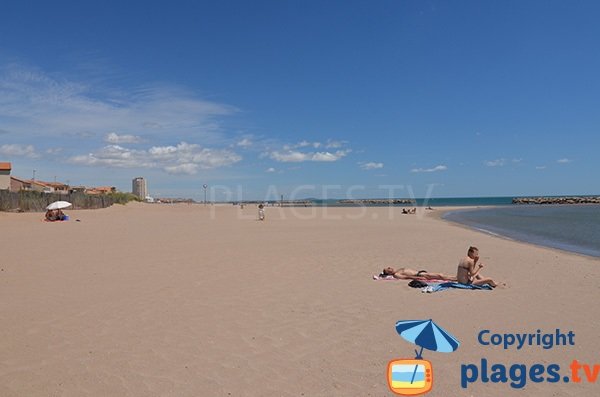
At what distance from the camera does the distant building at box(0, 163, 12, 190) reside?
180ft

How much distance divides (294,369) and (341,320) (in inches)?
69.9

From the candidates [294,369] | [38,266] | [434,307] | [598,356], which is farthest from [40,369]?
[38,266]

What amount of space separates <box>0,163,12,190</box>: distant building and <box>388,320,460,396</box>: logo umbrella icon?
207 feet

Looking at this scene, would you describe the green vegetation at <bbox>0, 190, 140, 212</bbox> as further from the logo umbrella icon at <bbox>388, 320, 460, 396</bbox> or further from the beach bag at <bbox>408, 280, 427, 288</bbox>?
the logo umbrella icon at <bbox>388, 320, 460, 396</bbox>

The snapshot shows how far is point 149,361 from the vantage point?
4.52 metres

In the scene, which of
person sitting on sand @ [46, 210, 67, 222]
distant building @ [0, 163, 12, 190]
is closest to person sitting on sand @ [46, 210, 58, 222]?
person sitting on sand @ [46, 210, 67, 222]

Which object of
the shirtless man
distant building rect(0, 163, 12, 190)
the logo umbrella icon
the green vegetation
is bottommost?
the logo umbrella icon

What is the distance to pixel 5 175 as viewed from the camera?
55.2 metres

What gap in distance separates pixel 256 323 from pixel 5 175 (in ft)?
205

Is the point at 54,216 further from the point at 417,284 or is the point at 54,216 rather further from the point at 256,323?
the point at 417,284

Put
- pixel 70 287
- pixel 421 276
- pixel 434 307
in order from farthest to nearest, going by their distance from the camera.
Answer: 1. pixel 421 276
2. pixel 70 287
3. pixel 434 307

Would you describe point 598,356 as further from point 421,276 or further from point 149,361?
point 149,361

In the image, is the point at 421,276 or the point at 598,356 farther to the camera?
the point at 421,276

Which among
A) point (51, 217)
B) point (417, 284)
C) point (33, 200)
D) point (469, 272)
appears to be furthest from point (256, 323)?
point (33, 200)
